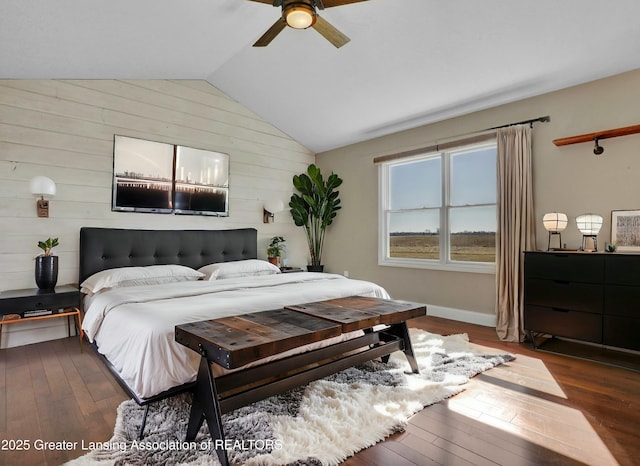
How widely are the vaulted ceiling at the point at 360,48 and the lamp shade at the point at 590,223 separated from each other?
4.29 feet

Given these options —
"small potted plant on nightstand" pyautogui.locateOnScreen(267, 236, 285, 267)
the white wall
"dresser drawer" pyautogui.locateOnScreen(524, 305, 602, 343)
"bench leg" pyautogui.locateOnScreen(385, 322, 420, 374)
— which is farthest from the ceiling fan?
"small potted plant on nightstand" pyautogui.locateOnScreen(267, 236, 285, 267)

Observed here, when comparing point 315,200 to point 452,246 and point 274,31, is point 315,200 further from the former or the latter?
point 274,31

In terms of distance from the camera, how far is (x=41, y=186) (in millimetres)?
3186

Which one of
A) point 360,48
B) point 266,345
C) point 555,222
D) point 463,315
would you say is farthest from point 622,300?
point 360,48

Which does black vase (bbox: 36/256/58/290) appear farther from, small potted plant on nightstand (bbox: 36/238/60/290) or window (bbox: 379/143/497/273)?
window (bbox: 379/143/497/273)

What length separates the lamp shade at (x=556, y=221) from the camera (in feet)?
10.4

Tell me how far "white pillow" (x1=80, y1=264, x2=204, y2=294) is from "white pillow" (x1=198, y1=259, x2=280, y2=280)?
23cm

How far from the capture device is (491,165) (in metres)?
4.02

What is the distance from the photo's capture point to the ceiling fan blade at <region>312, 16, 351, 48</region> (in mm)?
2299

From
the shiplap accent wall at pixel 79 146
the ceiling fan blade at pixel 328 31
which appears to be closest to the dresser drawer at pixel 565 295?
the ceiling fan blade at pixel 328 31

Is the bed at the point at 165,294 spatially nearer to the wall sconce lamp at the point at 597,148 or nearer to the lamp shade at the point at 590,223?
Result: the lamp shade at the point at 590,223

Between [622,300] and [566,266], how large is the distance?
44 centimetres

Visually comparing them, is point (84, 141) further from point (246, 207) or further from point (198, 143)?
point (246, 207)

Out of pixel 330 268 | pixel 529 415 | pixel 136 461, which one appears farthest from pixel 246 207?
pixel 529 415
